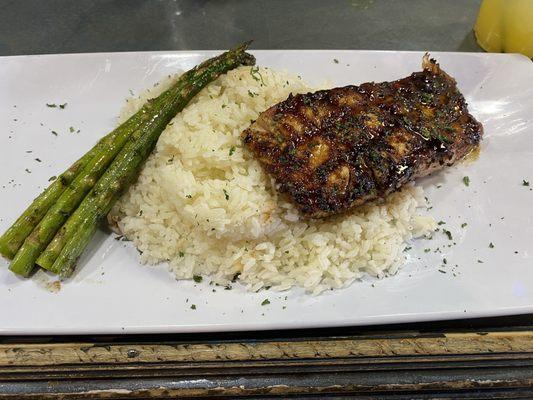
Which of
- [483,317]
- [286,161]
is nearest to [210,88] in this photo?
[286,161]

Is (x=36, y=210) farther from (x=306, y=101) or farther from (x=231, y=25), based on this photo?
(x=231, y=25)

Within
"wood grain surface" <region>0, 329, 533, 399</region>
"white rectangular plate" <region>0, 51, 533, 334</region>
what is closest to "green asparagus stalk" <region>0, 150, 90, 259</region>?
"white rectangular plate" <region>0, 51, 533, 334</region>

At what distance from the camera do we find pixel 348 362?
309 centimetres

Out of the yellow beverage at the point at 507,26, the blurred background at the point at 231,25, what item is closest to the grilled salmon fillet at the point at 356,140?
the yellow beverage at the point at 507,26

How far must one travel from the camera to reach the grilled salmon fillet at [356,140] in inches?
133

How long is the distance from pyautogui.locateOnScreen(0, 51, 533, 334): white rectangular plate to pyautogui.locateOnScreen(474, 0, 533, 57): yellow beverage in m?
0.45

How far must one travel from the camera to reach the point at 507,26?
16.7 ft

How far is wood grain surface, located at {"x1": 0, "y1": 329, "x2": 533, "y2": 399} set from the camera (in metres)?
2.95

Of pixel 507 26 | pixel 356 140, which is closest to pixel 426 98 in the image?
pixel 356 140

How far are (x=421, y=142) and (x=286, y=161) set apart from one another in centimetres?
105

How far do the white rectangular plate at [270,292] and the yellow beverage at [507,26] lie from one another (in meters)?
0.45

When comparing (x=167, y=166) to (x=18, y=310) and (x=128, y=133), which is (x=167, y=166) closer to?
(x=128, y=133)

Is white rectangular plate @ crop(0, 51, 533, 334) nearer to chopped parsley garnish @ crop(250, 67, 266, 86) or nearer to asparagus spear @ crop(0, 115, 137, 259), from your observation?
asparagus spear @ crop(0, 115, 137, 259)

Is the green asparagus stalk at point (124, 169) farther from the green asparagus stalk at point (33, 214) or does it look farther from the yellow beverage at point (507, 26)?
the yellow beverage at point (507, 26)
